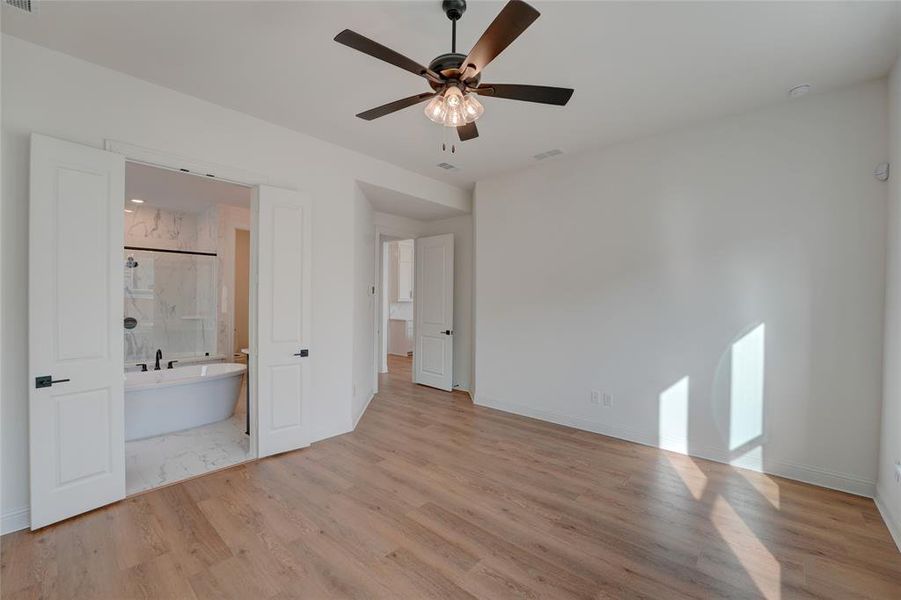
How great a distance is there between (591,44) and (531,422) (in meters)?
3.60

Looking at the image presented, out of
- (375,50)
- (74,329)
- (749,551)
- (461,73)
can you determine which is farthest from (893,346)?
(74,329)

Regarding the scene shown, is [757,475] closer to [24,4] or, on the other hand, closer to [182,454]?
[182,454]

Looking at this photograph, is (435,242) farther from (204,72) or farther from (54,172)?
(54,172)

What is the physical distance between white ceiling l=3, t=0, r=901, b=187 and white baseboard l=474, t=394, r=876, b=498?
9.44 ft

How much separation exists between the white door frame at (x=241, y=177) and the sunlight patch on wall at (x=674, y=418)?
3698 millimetres

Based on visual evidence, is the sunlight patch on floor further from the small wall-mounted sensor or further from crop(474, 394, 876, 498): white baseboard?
the small wall-mounted sensor

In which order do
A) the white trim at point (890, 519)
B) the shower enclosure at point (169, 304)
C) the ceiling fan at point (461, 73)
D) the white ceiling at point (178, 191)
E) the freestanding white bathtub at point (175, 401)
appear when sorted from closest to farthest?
the ceiling fan at point (461, 73)
the white trim at point (890, 519)
the freestanding white bathtub at point (175, 401)
the white ceiling at point (178, 191)
the shower enclosure at point (169, 304)

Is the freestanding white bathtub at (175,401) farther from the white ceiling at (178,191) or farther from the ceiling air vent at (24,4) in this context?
the ceiling air vent at (24,4)

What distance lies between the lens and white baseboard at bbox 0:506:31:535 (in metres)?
2.19

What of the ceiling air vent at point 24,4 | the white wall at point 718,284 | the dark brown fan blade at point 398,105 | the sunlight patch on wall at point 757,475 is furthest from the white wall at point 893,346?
the ceiling air vent at point 24,4

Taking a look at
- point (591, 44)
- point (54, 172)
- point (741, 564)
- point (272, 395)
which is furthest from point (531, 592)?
point (54, 172)

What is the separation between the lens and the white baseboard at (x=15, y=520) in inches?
86.4

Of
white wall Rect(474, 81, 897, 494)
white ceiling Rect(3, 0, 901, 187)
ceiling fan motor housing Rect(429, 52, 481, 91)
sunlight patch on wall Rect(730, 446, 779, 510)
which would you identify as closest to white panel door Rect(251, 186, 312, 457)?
white ceiling Rect(3, 0, 901, 187)

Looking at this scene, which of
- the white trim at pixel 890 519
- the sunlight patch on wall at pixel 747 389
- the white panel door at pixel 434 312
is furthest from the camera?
the white panel door at pixel 434 312
